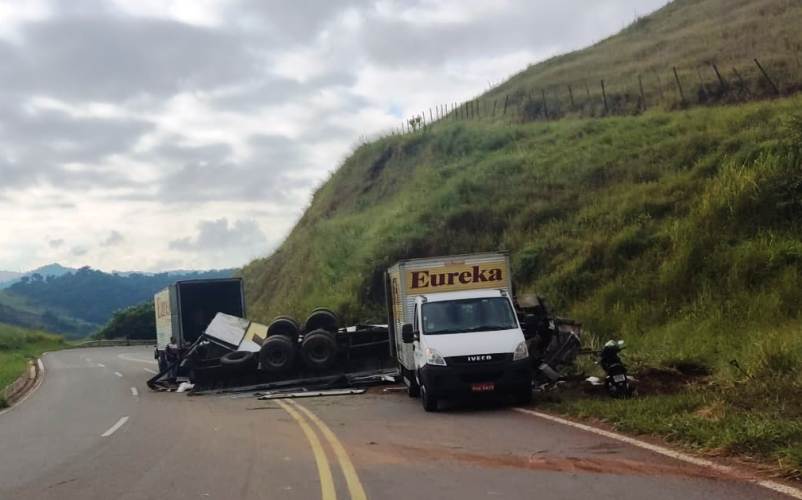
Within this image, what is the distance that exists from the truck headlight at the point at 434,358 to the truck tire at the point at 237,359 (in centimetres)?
835

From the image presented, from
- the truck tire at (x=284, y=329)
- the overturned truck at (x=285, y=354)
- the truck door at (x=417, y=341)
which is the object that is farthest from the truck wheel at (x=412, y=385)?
the truck tire at (x=284, y=329)

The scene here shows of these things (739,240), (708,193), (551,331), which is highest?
(708,193)

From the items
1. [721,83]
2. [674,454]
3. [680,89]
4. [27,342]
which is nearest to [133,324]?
[27,342]

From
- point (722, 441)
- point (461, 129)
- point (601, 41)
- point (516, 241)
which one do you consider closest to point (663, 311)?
point (516, 241)

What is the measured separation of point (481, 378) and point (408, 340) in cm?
182

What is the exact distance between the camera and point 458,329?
1405 centimetres

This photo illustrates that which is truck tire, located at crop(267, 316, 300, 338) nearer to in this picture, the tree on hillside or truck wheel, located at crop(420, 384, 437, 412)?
truck wheel, located at crop(420, 384, 437, 412)

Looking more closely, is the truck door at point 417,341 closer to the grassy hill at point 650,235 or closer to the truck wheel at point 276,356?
the grassy hill at point 650,235

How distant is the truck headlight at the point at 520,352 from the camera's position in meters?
13.0

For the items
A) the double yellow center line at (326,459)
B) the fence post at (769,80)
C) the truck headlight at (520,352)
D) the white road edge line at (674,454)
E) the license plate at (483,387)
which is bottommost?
the white road edge line at (674,454)

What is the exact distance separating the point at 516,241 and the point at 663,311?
26.3ft

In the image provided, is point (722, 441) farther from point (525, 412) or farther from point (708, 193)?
point (708, 193)

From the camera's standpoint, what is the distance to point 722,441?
8.27 metres

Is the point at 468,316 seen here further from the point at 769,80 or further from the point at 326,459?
the point at 769,80
